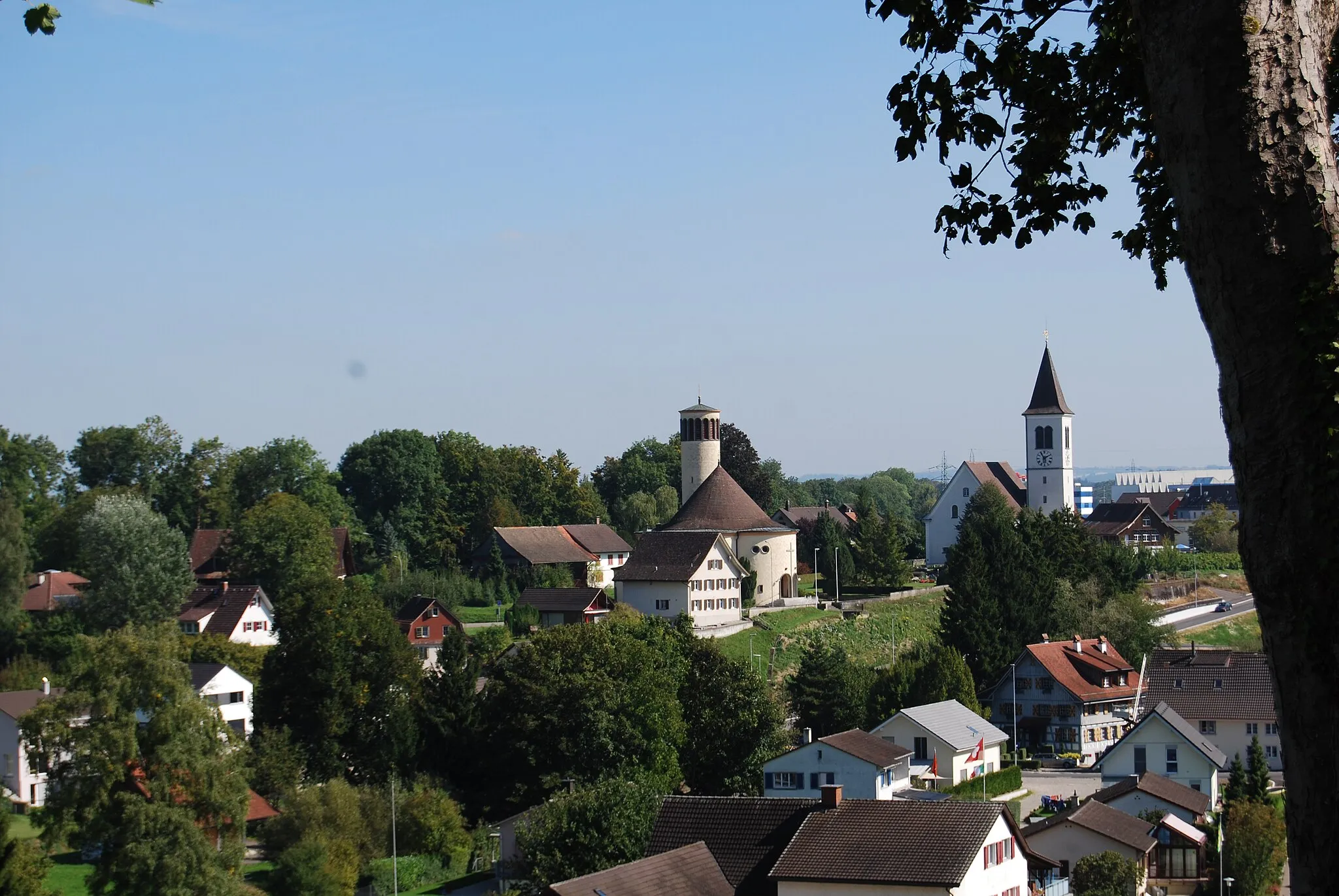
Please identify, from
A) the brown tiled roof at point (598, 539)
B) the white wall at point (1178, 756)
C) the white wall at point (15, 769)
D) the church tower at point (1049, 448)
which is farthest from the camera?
the church tower at point (1049, 448)

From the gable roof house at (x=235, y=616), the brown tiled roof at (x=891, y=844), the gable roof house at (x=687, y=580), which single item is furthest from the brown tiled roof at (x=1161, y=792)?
the gable roof house at (x=235, y=616)

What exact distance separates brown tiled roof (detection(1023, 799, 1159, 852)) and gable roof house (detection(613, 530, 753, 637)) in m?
27.7

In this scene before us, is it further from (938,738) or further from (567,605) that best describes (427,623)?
(938,738)

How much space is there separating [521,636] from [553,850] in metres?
28.0

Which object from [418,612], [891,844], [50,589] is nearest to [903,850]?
[891,844]

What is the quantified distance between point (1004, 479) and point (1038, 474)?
6.24m

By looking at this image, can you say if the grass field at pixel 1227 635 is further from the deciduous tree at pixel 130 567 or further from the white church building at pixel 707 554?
the deciduous tree at pixel 130 567

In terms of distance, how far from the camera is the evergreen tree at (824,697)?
49.1 metres

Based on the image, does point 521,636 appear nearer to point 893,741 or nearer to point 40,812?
point 893,741

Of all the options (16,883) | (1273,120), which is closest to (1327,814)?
(1273,120)

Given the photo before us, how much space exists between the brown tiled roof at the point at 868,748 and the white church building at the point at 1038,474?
4716 cm

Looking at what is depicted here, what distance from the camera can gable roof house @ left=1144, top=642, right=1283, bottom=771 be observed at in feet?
166

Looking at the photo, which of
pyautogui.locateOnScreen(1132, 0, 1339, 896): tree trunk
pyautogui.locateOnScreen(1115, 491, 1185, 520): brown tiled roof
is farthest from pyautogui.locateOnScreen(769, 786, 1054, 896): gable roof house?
pyautogui.locateOnScreen(1115, 491, 1185, 520): brown tiled roof

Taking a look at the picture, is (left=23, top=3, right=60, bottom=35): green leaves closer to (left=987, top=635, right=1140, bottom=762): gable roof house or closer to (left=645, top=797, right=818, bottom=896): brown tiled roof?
(left=645, top=797, right=818, bottom=896): brown tiled roof
